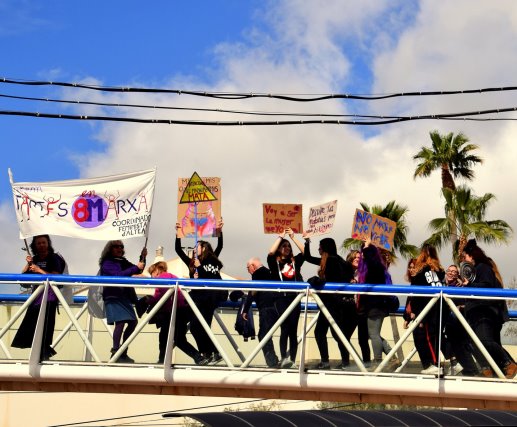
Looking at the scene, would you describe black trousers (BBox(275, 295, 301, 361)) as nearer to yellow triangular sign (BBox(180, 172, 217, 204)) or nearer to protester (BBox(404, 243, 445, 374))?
protester (BBox(404, 243, 445, 374))

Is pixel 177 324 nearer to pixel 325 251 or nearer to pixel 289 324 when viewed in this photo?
pixel 289 324

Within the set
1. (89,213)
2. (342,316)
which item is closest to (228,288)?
(342,316)

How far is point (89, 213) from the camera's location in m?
15.7

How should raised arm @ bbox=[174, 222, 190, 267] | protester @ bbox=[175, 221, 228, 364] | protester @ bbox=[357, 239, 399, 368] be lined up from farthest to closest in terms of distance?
raised arm @ bbox=[174, 222, 190, 267] → protester @ bbox=[175, 221, 228, 364] → protester @ bbox=[357, 239, 399, 368]

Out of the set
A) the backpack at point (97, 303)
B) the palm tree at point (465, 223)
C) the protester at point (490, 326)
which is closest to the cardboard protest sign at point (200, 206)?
the backpack at point (97, 303)

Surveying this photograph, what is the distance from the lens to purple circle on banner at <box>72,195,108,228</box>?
15.6 metres

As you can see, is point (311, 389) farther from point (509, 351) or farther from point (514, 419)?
point (514, 419)

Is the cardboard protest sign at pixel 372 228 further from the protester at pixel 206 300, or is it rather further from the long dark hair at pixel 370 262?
the protester at pixel 206 300

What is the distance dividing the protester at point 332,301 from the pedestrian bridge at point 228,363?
0.08 meters

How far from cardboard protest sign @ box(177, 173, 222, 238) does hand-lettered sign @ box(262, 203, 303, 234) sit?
101cm

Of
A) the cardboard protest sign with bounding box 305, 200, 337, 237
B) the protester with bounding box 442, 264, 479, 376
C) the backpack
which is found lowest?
the protester with bounding box 442, 264, 479, 376

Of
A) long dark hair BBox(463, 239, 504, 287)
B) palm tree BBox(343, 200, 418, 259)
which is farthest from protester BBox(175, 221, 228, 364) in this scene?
palm tree BBox(343, 200, 418, 259)

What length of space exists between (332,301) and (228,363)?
1.56 m

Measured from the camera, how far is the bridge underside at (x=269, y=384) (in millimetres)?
13945
